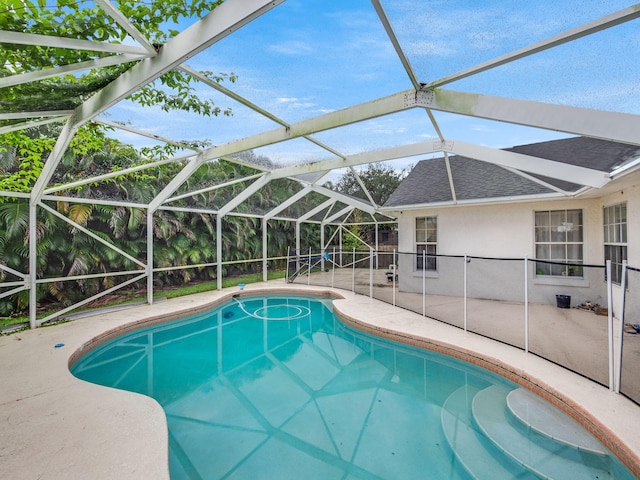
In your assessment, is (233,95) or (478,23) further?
(233,95)

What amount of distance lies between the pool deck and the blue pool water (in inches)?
9.8

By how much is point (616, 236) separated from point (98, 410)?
9.14m

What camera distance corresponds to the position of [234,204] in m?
9.94

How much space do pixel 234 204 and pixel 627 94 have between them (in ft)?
29.7

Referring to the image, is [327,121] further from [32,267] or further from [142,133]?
[32,267]

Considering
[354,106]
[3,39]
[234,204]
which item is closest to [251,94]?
[354,106]

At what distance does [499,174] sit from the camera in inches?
340

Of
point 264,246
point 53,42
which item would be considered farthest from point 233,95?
point 264,246

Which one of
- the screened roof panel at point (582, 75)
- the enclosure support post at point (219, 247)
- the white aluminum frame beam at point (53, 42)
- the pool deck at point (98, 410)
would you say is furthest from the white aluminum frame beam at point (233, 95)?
the enclosure support post at point (219, 247)

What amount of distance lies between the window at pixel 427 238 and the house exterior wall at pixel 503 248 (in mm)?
174

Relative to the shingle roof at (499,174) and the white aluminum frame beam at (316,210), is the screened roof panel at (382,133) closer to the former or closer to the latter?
the shingle roof at (499,174)

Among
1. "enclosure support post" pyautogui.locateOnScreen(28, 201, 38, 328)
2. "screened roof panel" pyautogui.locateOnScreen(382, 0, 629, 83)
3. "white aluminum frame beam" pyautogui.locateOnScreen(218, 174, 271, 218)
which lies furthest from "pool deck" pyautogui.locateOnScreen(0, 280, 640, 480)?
"white aluminum frame beam" pyautogui.locateOnScreen(218, 174, 271, 218)

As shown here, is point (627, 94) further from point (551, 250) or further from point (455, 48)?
point (551, 250)

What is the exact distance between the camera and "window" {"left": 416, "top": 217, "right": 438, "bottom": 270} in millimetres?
9539
